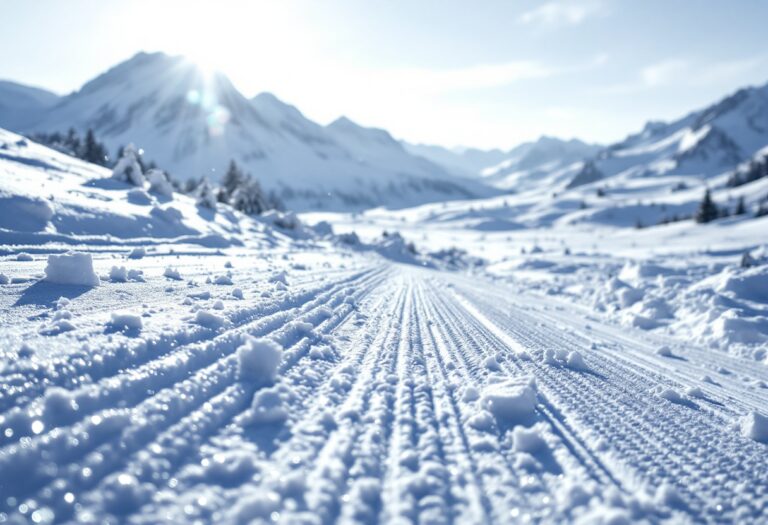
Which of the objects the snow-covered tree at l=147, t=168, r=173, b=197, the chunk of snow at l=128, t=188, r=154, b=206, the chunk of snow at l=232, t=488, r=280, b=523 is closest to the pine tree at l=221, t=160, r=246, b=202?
the snow-covered tree at l=147, t=168, r=173, b=197

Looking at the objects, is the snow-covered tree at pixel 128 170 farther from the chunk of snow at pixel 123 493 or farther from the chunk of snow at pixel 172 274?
the chunk of snow at pixel 123 493

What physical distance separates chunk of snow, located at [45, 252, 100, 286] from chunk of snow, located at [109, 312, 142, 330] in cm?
204

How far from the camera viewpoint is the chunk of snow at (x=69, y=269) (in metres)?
5.26

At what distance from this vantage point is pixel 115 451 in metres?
2.11

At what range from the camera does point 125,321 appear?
3842 mm

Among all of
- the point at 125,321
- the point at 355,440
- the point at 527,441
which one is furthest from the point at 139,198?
the point at 527,441

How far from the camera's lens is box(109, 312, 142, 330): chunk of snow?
12.5ft

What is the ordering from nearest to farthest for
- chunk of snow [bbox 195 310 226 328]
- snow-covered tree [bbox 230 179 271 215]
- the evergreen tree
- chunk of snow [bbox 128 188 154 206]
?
1. chunk of snow [bbox 195 310 226 328]
2. chunk of snow [bbox 128 188 154 206]
3. snow-covered tree [bbox 230 179 271 215]
4. the evergreen tree

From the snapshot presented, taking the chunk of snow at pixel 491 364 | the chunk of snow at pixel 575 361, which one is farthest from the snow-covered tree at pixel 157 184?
the chunk of snow at pixel 575 361

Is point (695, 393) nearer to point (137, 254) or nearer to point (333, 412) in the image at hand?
point (333, 412)

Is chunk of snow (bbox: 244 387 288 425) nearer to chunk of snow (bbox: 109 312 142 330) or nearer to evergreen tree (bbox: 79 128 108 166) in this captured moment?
chunk of snow (bbox: 109 312 142 330)

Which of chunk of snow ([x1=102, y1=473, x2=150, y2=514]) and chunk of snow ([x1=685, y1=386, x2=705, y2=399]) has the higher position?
chunk of snow ([x1=102, y1=473, x2=150, y2=514])

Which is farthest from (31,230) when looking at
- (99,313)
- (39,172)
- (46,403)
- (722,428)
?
(722,428)

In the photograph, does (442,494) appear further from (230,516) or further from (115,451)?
(115,451)
